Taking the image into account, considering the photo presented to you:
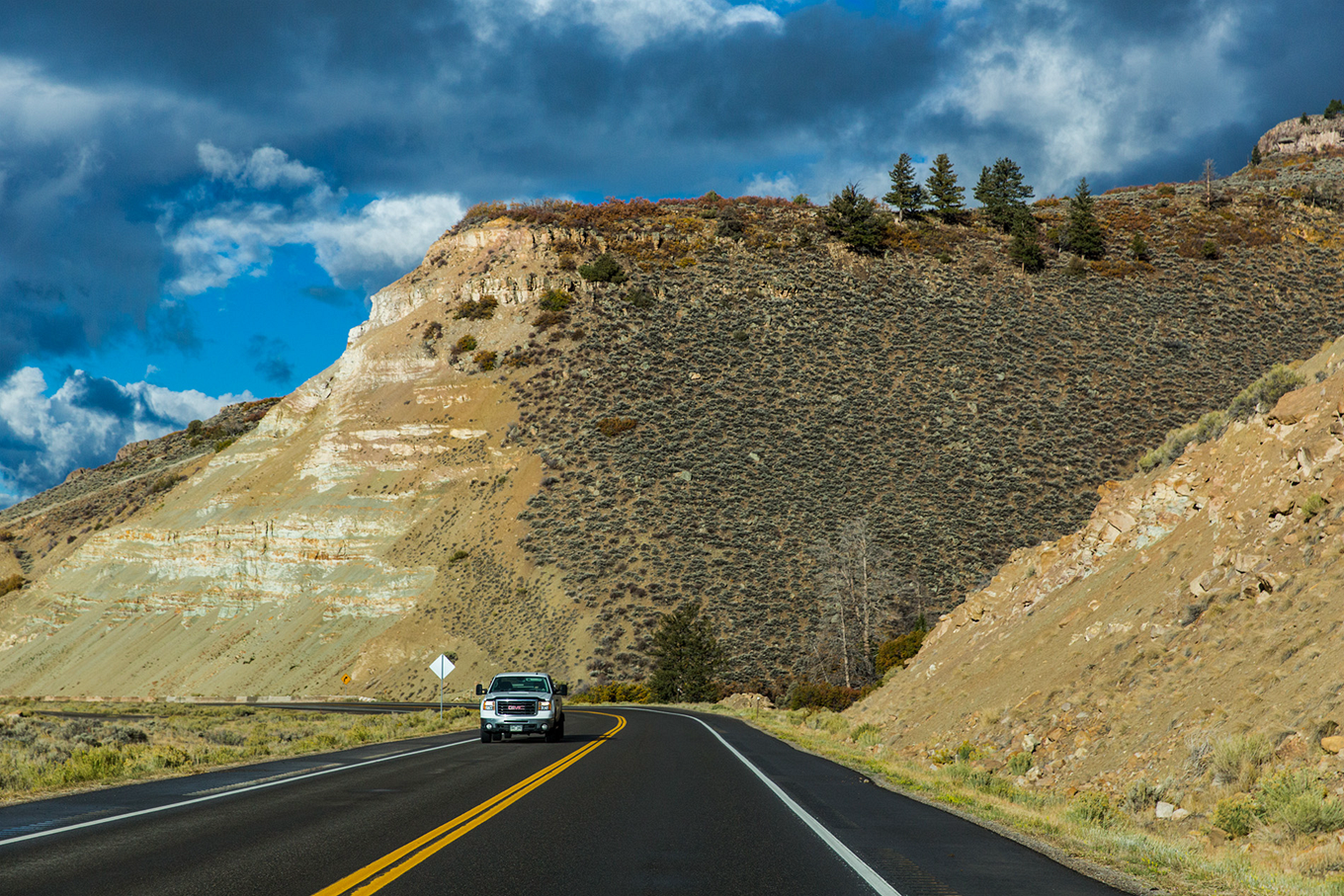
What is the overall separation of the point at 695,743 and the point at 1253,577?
37.4ft

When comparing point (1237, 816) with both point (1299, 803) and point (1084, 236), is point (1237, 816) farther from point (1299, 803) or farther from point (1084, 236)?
point (1084, 236)

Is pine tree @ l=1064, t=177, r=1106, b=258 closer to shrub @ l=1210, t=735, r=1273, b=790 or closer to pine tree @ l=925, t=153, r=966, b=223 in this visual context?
pine tree @ l=925, t=153, r=966, b=223

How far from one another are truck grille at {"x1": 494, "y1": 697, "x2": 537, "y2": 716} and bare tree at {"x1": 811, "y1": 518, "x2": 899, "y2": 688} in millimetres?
23026

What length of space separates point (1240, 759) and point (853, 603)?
35.8 m

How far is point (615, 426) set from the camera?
63.7 metres

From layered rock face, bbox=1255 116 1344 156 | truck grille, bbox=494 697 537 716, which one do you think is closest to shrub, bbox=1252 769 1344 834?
truck grille, bbox=494 697 537 716

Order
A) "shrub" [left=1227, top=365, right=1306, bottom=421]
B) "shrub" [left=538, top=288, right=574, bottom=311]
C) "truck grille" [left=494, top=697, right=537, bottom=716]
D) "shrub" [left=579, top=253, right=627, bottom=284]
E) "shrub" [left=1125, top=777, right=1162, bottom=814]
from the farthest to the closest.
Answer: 1. "shrub" [left=579, top=253, right=627, bottom=284]
2. "shrub" [left=538, top=288, right=574, bottom=311]
3. "truck grille" [left=494, top=697, right=537, bottom=716]
4. "shrub" [left=1227, top=365, right=1306, bottom=421]
5. "shrub" [left=1125, top=777, right=1162, bottom=814]

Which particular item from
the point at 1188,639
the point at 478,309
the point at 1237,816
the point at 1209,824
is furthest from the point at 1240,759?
the point at 478,309

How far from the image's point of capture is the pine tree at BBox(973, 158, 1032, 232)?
279 feet

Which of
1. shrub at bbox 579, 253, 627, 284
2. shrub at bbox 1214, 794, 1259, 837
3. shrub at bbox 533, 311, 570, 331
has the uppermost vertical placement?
shrub at bbox 579, 253, 627, 284

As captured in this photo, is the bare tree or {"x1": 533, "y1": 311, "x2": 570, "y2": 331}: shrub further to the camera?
{"x1": 533, "y1": 311, "x2": 570, "y2": 331}: shrub

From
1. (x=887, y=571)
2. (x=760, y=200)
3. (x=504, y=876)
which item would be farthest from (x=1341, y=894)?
(x=760, y=200)

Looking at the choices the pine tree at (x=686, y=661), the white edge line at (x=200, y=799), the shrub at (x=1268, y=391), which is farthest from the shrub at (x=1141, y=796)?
the pine tree at (x=686, y=661)

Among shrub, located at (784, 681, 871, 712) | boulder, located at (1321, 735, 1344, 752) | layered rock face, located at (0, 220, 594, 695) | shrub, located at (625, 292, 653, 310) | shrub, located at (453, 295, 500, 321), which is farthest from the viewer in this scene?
shrub, located at (453, 295, 500, 321)
